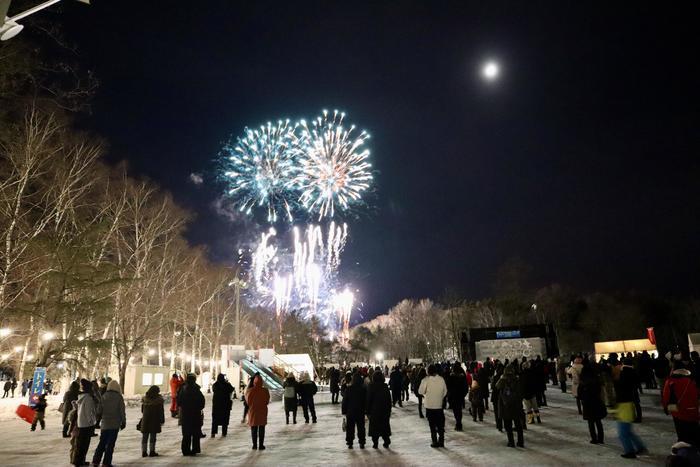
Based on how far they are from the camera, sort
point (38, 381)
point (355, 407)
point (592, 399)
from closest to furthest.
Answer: point (592, 399) → point (355, 407) → point (38, 381)

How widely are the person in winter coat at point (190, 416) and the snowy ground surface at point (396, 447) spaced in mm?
268

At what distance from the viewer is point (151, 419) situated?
9.78 metres

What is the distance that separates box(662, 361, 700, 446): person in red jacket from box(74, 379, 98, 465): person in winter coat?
9240mm

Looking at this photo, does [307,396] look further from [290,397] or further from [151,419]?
[151,419]

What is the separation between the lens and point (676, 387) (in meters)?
6.98

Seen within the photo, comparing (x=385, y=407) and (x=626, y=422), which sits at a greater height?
(x=385, y=407)

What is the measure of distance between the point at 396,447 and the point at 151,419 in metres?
4.98

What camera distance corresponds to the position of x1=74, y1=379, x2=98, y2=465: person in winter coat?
8.35 metres

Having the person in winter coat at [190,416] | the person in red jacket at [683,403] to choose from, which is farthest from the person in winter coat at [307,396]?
the person in red jacket at [683,403]

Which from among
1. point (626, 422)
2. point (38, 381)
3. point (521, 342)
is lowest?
point (626, 422)

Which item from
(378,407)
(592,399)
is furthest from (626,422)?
(378,407)

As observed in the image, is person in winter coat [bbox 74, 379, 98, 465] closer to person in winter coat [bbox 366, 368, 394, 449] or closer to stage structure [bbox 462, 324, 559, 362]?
person in winter coat [bbox 366, 368, 394, 449]

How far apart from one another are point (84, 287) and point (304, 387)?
1031 cm

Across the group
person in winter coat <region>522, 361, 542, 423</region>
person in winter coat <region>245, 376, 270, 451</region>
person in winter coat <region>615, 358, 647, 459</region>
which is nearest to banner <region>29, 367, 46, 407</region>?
person in winter coat <region>245, 376, 270, 451</region>
